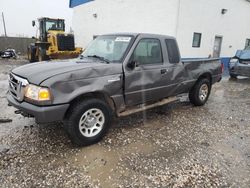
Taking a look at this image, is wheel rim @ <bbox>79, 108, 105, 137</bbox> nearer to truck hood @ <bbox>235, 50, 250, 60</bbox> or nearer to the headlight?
the headlight

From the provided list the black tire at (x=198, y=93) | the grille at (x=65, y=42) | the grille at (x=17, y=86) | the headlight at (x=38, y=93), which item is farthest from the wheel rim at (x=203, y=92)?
the grille at (x=65, y=42)

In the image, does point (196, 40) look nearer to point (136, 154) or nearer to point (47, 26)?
point (47, 26)

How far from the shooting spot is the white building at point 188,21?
1196 cm

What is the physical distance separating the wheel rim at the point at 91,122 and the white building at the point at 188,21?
9.19 metres

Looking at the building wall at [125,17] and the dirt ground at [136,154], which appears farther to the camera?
the building wall at [125,17]

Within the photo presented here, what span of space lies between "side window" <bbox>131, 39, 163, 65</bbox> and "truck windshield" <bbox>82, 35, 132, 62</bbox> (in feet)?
0.81

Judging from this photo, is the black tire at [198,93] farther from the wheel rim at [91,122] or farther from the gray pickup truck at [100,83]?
the wheel rim at [91,122]

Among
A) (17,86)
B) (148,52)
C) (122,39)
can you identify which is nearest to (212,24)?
(148,52)

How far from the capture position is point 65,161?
344 centimetres

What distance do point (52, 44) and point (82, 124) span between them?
11742mm

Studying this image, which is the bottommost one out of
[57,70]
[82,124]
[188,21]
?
[82,124]

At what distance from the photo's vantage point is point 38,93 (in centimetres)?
326

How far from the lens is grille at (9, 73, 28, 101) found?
3.51 metres

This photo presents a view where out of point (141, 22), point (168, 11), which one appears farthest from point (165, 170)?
point (141, 22)
